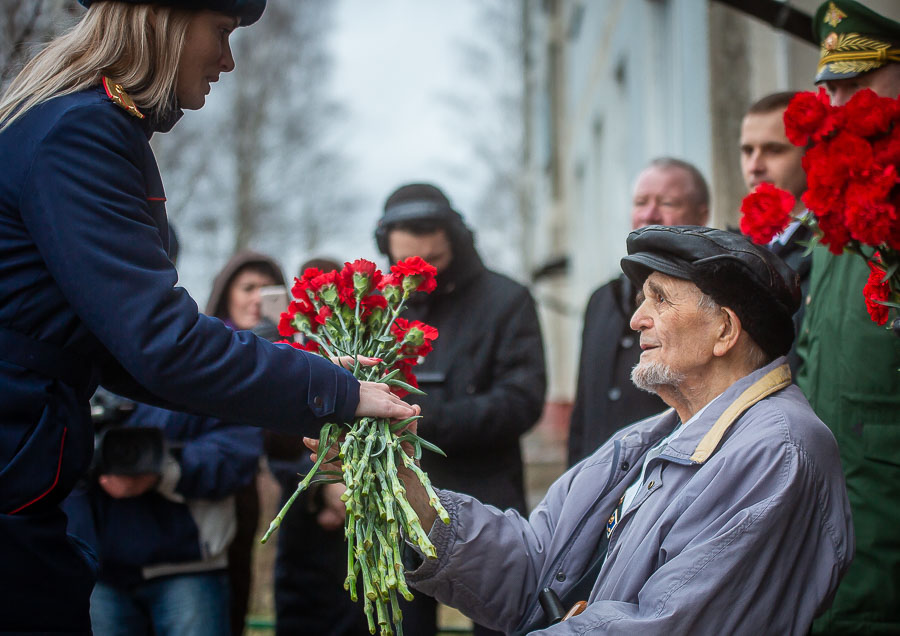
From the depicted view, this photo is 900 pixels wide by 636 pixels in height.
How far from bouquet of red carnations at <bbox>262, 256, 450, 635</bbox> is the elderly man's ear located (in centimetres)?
72

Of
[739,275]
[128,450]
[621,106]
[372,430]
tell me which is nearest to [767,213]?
[739,275]

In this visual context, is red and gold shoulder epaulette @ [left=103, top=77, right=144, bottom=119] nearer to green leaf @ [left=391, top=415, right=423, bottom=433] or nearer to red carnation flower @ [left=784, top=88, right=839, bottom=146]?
green leaf @ [left=391, top=415, right=423, bottom=433]

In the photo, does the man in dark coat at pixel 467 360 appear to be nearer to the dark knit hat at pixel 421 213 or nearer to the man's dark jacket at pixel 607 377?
the dark knit hat at pixel 421 213

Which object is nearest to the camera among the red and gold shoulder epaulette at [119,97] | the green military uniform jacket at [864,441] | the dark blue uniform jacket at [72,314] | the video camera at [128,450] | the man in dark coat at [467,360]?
the dark blue uniform jacket at [72,314]

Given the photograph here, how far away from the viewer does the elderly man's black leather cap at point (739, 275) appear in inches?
91.4

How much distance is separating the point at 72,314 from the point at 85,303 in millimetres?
86

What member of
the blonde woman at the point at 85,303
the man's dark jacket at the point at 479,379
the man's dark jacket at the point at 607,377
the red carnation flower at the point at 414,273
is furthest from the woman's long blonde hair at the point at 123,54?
the man's dark jacket at the point at 607,377

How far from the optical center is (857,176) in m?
1.90

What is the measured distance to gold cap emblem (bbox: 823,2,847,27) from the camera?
2805mm

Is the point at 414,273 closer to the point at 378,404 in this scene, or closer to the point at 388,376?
the point at 388,376

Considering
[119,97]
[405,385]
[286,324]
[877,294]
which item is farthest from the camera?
[286,324]

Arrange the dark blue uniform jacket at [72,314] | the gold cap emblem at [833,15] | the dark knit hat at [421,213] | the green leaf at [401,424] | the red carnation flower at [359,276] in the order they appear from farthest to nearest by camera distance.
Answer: the dark knit hat at [421,213] → the gold cap emblem at [833,15] → the red carnation flower at [359,276] → the green leaf at [401,424] → the dark blue uniform jacket at [72,314]

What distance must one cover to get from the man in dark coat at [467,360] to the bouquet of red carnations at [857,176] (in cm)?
164

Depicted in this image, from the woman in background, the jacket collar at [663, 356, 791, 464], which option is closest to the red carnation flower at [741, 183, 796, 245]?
the jacket collar at [663, 356, 791, 464]
